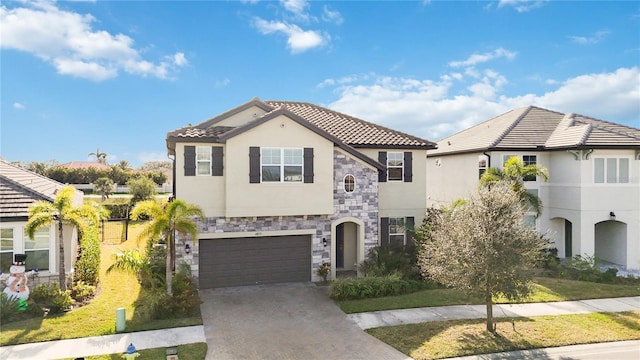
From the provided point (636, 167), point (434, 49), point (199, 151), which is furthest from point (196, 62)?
point (636, 167)

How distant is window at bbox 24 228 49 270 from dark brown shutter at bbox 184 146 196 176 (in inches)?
212

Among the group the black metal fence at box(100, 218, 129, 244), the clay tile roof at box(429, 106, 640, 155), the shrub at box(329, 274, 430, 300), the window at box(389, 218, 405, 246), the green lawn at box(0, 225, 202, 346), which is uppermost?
the clay tile roof at box(429, 106, 640, 155)

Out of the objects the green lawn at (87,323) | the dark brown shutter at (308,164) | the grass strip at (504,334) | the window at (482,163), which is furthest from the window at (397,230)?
the green lawn at (87,323)

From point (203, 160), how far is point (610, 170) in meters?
21.0

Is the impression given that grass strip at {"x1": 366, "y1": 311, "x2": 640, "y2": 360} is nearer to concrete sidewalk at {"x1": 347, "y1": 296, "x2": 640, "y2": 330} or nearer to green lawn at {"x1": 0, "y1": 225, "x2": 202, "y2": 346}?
concrete sidewalk at {"x1": 347, "y1": 296, "x2": 640, "y2": 330}

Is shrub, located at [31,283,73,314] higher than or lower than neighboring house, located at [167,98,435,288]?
lower

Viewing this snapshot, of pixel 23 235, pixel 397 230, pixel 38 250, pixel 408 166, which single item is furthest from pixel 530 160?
pixel 23 235

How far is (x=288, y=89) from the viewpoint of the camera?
23.8m

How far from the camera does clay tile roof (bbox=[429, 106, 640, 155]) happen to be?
20812mm

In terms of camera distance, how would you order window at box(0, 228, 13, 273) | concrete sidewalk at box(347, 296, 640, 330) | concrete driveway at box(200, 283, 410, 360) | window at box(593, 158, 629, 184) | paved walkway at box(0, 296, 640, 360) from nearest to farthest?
paved walkway at box(0, 296, 640, 360)
concrete driveway at box(200, 283, 410, 360)
concrete sidewalk at box(347, 296, 640, 330)
window at box(0, 228, 13, 273)
window at box(593, 158, 629, 184)

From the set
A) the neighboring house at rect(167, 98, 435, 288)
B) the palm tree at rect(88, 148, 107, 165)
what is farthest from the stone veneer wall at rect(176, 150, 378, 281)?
the palm tree at rect(88, 148, 107, 165)

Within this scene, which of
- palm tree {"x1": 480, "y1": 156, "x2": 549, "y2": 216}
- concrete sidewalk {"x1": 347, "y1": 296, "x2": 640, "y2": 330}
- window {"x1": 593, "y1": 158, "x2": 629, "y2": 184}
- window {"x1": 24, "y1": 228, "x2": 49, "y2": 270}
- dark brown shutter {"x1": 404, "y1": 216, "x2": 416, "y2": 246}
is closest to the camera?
concrete sidewalk {"x1": 347, "y1": 296, "x2": 640, "y2": 330}

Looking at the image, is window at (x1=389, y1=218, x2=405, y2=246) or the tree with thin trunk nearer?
the tree with thin trunk

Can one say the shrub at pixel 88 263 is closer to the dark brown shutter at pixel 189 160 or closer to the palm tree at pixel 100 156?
the dark brown shutter at pixel 189 160
